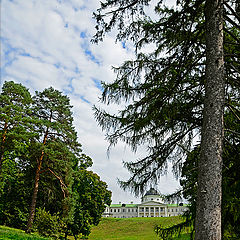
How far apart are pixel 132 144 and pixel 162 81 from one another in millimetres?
1471

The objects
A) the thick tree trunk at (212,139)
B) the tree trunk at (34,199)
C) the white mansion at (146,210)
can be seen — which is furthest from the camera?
the white mansion at (146,210)

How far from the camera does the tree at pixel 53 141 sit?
16.7 m

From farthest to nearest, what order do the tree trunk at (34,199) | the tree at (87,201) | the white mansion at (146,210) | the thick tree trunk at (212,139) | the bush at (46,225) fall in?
the white mansion at (146,210), the tree at (87,201), the tree trunk at (34,199), the bush at (46,225), the thick tree trunk at (212,139)

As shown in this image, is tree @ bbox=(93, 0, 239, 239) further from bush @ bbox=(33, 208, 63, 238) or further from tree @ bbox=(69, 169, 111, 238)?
tree @ bbox=(69, 169, 111, 238)

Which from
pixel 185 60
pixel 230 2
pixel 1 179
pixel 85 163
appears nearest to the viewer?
pixel 230 2

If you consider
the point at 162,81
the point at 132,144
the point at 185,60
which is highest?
the point at 185,60

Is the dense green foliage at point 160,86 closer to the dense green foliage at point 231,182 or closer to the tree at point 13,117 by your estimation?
the dense green foliage at point 231,182

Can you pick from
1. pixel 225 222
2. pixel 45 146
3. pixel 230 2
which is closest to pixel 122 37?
pixel 230 2

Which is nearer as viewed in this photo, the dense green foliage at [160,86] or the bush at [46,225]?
the dense green foliage at [160,86]

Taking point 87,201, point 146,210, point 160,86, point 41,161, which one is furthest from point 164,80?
point 146,210

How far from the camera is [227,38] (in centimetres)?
528

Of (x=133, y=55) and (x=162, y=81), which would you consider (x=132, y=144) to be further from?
(x=133, y=55)

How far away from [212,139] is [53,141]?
14.6 metres

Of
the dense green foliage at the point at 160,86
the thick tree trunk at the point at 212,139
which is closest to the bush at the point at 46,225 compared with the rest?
the dense green foliage at the point at 160,86
